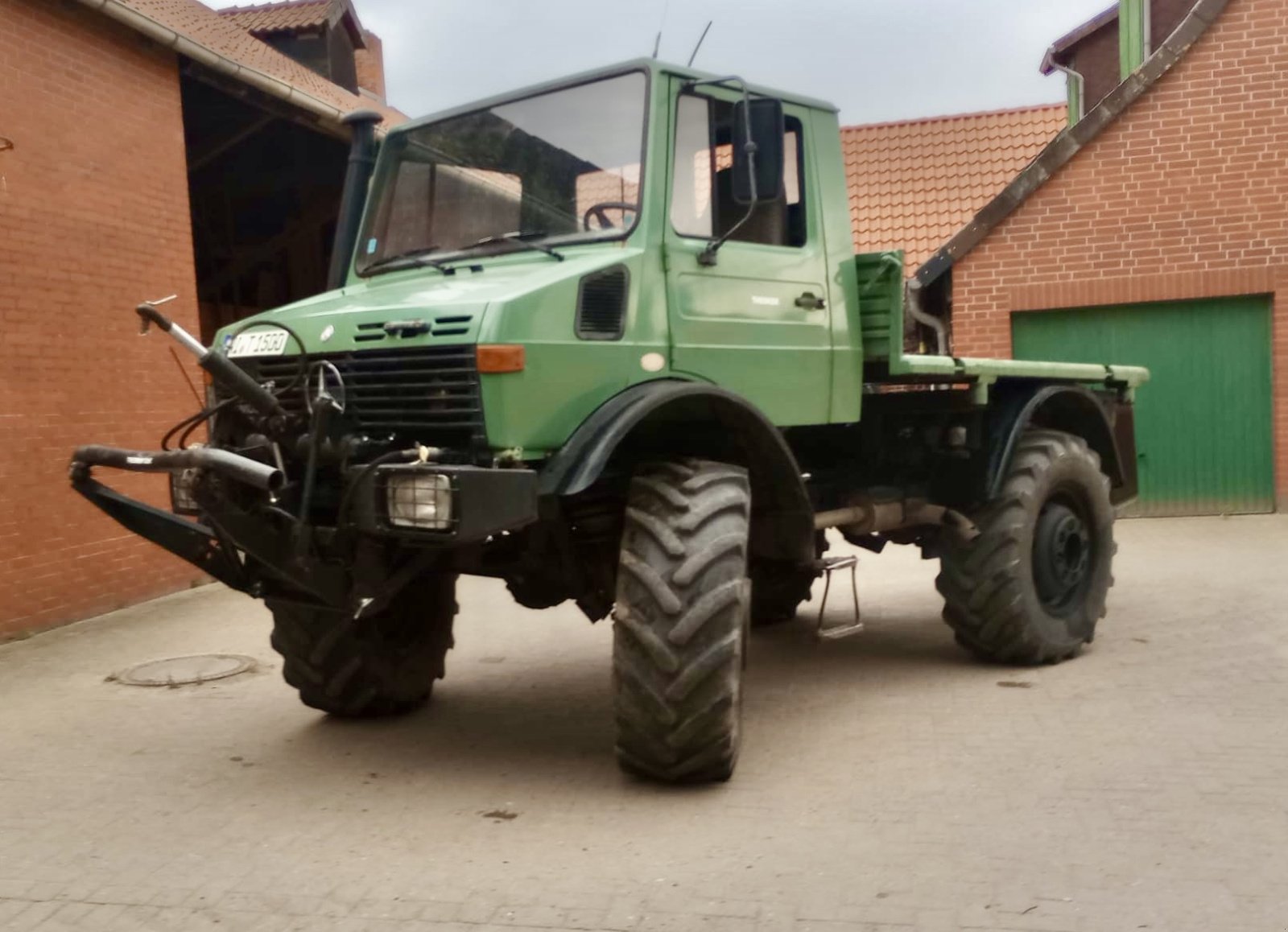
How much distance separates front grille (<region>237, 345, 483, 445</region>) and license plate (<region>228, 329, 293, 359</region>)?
153 mm

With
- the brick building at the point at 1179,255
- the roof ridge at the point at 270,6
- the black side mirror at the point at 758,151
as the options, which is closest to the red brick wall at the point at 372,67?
the roof ridge at the point at 270,6

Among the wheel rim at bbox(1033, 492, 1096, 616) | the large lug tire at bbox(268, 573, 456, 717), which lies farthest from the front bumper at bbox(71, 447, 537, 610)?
the wheel rim at bbox(1033, 492, 1096, 616)

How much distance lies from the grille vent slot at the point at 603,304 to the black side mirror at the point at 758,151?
0.55 metres

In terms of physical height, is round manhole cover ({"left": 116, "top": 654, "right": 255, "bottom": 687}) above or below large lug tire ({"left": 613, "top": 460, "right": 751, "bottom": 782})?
below

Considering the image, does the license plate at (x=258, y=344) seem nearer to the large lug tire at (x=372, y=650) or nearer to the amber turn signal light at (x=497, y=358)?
the amber turn signal light at (x=497, y=358)

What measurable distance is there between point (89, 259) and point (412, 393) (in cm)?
511

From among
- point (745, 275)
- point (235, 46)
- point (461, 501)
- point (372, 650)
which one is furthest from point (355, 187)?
point (235, 46)

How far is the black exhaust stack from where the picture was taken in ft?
19.0

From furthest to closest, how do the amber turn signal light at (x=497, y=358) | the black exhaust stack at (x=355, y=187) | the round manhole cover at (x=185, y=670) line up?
the round manhole cover at (x=185, y=670)
the black exhaust stack at (x=355, y=187)
the amber turn signal light at (x=497, y=358)

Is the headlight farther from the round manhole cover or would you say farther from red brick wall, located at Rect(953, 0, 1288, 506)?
red brick wall, located at Rect(953, 0, 1288, 506)

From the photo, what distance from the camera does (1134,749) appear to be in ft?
16.5

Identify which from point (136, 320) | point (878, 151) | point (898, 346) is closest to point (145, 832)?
point (898, 346)

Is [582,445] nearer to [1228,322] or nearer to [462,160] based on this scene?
[462,160]

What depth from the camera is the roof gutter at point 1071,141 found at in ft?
39.8
